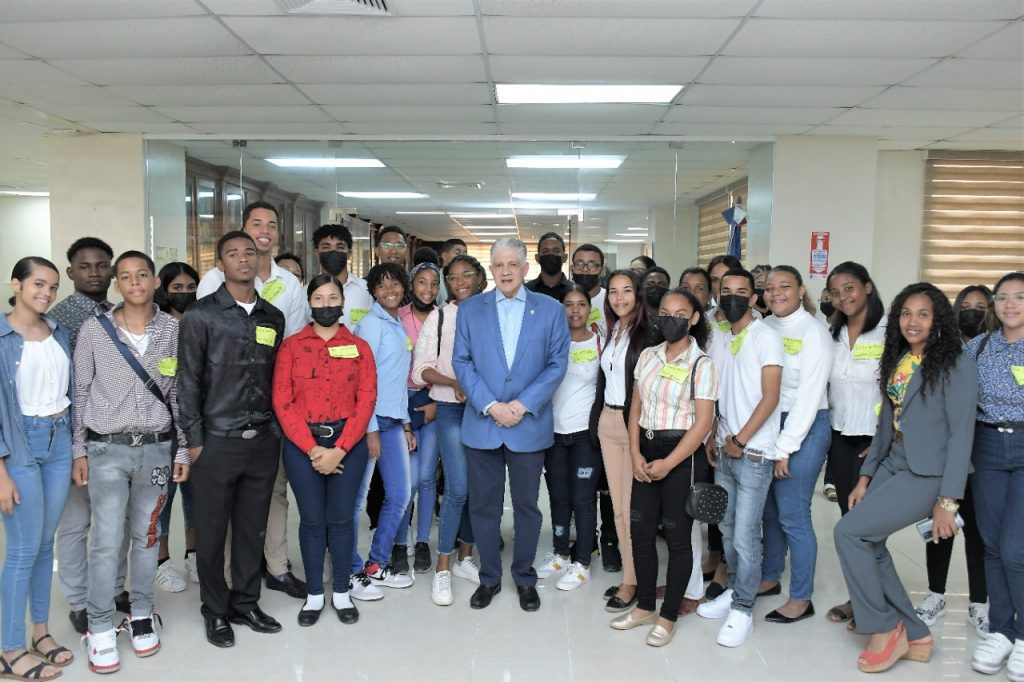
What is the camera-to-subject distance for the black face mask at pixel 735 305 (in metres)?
3.37

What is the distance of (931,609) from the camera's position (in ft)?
11.6

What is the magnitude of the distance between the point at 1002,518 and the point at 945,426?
526 millimetres

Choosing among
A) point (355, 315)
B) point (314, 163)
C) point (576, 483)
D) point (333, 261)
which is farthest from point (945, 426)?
point (314, 163)

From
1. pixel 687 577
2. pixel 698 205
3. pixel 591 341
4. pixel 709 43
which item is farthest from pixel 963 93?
pixel 687 577

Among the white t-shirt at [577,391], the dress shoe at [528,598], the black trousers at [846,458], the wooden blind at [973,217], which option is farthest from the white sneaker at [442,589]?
the wooden blind at [973,217]

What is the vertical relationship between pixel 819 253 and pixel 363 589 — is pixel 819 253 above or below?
above

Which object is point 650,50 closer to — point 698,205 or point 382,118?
point 382,118

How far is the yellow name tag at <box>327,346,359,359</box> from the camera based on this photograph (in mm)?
3322

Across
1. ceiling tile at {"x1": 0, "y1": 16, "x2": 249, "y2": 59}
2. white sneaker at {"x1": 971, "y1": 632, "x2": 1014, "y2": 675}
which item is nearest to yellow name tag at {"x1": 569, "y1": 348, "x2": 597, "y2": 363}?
white sneaker at {"x1": 971, "y1": 632, "x2": 1014, "y2": 675}

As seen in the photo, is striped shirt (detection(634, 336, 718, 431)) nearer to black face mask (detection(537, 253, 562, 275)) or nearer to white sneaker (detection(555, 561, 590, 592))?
white sneaker (detection(555, 561, 590, 592))

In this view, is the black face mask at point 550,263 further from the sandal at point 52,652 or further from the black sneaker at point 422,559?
the sandal at point 52,652

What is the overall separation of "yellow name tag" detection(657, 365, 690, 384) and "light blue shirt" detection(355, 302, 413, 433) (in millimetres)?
1339

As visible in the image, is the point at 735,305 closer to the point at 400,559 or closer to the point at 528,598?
the point at 528,598

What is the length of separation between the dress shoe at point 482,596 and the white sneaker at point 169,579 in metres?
1.54
